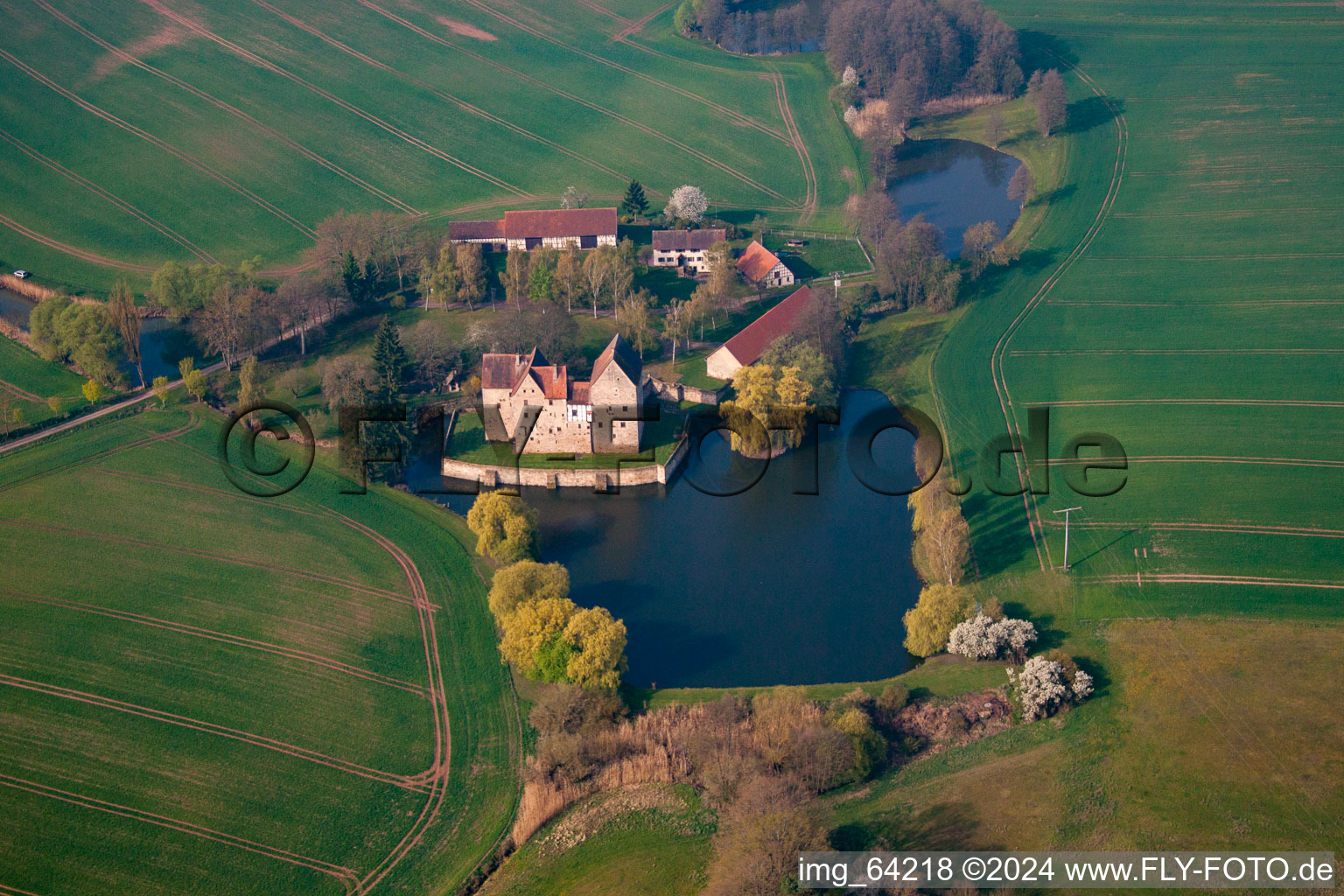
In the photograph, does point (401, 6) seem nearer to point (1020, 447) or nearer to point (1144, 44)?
point (1144, 44)

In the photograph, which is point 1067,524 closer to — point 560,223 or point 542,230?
point 560,223

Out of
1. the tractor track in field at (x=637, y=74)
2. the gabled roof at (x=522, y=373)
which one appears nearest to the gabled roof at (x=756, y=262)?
the gabled roof at (x=522, y=373)

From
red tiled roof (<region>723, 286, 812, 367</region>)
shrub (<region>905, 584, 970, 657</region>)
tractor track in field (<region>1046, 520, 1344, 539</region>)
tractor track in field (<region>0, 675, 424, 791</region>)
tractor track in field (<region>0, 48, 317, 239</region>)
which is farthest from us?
tractor track in field (<region>0, 48, 317, 239</region>)

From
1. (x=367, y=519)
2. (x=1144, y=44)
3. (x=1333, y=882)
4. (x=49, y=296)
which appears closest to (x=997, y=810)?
(x=1333, y=882)

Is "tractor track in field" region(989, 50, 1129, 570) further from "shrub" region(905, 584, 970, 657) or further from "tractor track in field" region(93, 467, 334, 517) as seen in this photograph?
"tractor track in field" region(93, 467, 334, 517)

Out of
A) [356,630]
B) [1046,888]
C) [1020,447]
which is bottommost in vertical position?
[1046,888]

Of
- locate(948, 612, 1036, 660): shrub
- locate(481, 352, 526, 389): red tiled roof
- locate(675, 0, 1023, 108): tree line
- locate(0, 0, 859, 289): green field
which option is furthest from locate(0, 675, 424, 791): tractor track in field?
locate(675, 0, 1023, 108): tree line

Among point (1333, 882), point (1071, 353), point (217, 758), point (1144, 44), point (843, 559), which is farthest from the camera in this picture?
point (1144, 44)
